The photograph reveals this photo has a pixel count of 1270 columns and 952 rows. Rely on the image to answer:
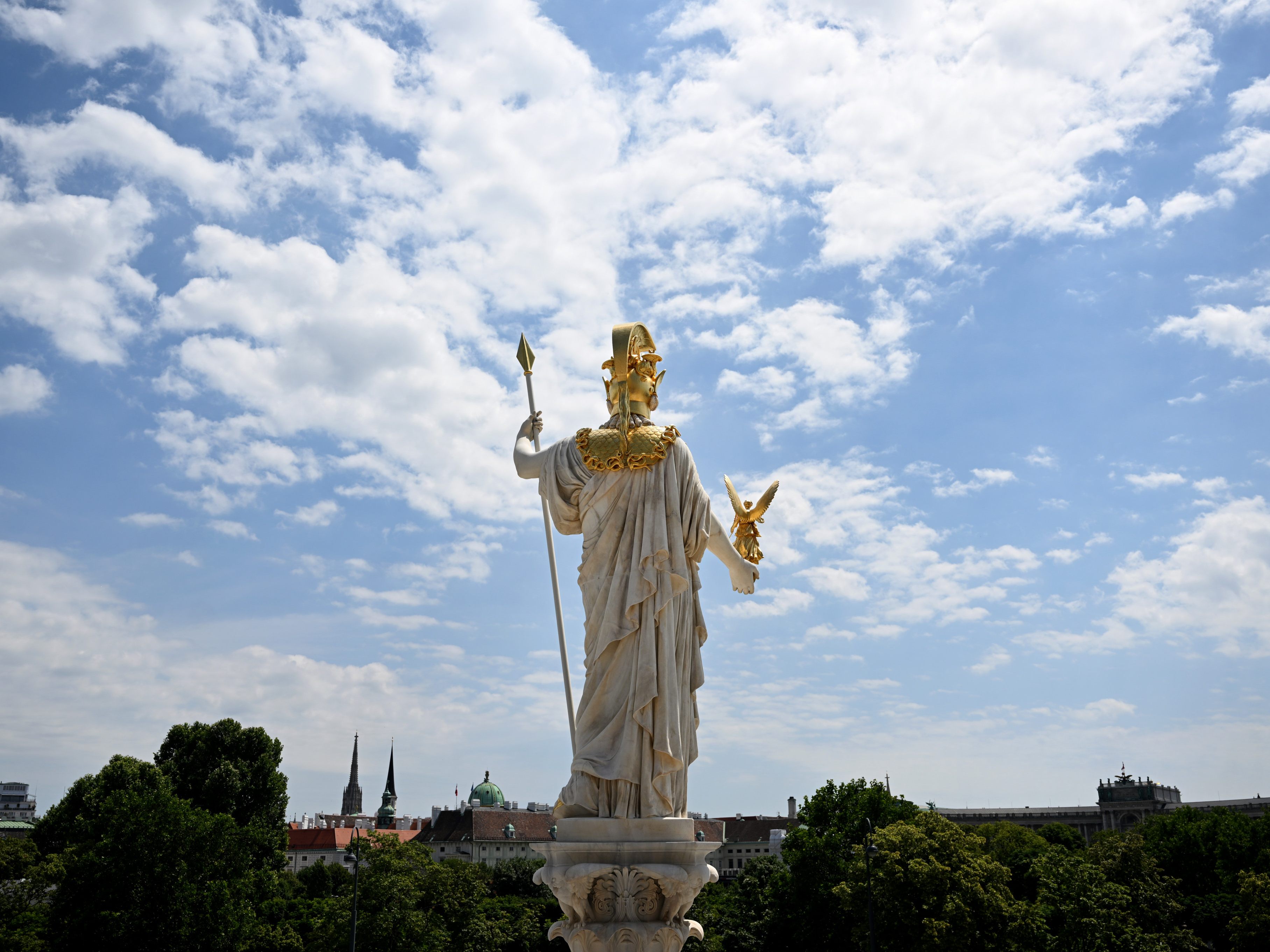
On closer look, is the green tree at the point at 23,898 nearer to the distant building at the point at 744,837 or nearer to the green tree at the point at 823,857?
the green tree at the point at 823,857

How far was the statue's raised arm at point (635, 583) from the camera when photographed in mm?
9578

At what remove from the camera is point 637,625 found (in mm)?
9898

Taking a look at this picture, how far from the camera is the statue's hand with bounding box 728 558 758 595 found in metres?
10.7

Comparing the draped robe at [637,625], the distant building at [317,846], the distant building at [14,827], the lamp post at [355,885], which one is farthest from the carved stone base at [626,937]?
the distant building at [317,846]

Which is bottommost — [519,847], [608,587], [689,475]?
[519,847]

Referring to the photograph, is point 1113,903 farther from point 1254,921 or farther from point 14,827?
point 14,827

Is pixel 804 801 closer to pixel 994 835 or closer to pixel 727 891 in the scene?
pixel 727 891

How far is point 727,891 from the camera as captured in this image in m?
57.2

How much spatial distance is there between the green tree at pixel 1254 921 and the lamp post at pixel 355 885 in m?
29.3

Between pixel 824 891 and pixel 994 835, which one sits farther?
pixel 994 835

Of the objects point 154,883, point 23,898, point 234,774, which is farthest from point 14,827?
point 154,883

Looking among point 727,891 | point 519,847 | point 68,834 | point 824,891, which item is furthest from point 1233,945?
point 519,847

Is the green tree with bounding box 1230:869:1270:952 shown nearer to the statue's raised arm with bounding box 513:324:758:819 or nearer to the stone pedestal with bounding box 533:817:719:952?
the statue's raised arm with bounding box 513:324:758:819

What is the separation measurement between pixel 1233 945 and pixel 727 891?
1056 inches
